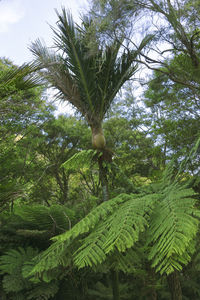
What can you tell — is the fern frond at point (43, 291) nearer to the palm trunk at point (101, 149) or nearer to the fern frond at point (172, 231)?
the palm trunk at point (101, 149)

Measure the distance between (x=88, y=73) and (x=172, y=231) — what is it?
2.57 metres

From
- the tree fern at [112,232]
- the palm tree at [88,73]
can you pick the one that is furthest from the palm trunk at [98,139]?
the tree fern at [112,232]

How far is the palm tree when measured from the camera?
138 inches

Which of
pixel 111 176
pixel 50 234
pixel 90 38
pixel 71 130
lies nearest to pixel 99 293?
pixel 50 234

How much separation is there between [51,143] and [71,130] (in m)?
1.11

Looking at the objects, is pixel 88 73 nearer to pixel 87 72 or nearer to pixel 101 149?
pixel 87 72

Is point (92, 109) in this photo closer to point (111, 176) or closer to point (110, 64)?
point (110, 64)

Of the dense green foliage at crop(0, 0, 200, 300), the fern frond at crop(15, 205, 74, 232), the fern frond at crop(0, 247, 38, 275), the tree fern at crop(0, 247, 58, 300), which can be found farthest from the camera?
the fern frond at crop(15, 205, 74, 232)

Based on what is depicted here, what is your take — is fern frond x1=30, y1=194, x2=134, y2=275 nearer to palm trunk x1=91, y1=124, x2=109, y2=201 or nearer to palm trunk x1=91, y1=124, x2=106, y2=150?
palm trunk x1=91, y1=124, x2=109, y2=201

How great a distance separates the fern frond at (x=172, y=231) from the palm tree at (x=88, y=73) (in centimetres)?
165

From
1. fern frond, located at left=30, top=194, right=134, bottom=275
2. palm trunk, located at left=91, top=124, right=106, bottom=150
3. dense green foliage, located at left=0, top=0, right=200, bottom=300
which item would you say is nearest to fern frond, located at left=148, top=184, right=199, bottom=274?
dense green foliage, located at left=0, top=0, right=200, bottom=300

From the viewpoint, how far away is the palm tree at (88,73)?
138 inches

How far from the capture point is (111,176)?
11.9 ft

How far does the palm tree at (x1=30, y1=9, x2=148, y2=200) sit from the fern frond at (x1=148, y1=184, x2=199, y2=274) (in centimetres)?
165
